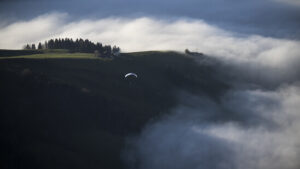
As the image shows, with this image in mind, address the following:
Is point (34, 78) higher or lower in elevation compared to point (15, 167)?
higher

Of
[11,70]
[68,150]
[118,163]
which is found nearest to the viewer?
[68,150]

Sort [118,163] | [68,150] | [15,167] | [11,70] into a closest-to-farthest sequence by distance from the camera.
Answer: [15,167]
[68,150]
[118,163]
[11,70]

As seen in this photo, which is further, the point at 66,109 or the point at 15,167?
the point at 66,109

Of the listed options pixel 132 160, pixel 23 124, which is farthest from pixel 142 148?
pixel 23 124

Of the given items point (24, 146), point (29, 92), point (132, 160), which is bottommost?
point (132, 160)

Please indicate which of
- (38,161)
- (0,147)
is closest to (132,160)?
(38,161)

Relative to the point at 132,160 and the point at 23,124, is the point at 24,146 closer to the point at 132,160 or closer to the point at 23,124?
the point at 23,124

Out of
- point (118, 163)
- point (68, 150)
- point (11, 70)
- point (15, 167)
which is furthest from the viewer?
point (11, 70)

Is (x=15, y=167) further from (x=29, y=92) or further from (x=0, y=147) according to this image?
(x=29, y=92)

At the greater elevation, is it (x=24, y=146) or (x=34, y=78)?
(x=34, y=78)
